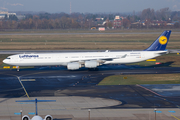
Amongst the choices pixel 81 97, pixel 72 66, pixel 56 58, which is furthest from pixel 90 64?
pixel 81 97

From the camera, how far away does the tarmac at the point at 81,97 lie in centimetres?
2747

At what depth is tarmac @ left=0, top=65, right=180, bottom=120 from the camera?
90.1 feet

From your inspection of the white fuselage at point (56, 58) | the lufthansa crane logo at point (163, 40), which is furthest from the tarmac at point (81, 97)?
the lufthansa crane logo at point (163, 40)

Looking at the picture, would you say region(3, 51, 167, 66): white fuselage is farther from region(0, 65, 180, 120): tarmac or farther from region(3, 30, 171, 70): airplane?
region(0, 65, 180, 120): tarmac

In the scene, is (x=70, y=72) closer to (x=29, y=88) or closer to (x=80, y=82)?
(x=80, y=82)

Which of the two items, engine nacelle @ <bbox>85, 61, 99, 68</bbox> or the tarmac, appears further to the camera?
engine nacelle @ <bbox>85, 61, 99, 68</bbox>

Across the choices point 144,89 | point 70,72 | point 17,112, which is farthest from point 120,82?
point 17,112

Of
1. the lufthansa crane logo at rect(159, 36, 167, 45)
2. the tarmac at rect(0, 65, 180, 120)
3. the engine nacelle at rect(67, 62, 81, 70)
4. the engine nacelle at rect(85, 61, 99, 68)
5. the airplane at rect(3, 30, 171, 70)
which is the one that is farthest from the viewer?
the lufthansa crane logo at rect(159, 36, 167, 45)

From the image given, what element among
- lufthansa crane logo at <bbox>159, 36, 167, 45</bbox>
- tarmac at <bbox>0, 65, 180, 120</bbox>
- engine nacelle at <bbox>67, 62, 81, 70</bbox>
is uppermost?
lufthansa crane logo at <bbox>159, 36, 167, 45</bbox>

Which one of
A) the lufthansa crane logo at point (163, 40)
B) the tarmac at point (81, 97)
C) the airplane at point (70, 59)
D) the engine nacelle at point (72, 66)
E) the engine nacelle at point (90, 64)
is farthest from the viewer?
the lufthansa crane logo at point (163, 40)

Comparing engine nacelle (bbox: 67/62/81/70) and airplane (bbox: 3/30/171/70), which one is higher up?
airplane (bbox: 3/30/171/70)

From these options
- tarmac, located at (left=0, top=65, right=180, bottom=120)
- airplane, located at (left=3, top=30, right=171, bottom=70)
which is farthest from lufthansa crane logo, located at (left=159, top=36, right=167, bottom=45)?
tarmac, located at (left=0, top=65, right=180, bottom=120)

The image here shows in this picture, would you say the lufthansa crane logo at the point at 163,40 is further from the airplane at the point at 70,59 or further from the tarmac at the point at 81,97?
the tarmac at the point at 81,97

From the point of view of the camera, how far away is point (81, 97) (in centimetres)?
3425
